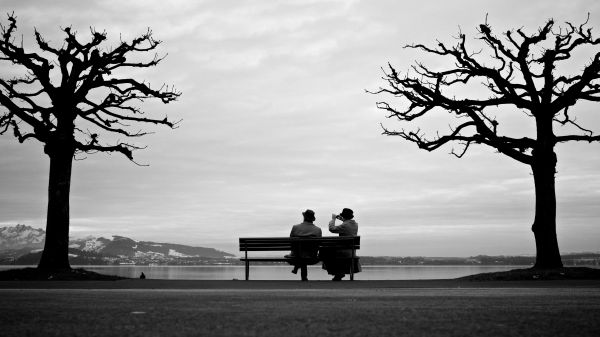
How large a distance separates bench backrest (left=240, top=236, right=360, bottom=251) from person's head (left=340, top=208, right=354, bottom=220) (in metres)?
Answer: 1.14

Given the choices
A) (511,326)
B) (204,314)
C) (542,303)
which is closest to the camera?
(511,326)

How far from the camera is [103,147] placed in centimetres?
1902

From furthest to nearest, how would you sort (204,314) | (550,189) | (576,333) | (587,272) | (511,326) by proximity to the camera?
(550,189)
(587,272)
(204,314)
(511,326)
(576,333)

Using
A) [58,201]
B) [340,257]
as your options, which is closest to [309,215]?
[340,257]

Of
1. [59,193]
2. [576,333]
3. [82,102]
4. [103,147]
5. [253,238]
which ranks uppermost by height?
[82,102]

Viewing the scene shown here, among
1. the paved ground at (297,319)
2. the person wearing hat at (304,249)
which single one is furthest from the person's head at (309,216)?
the paved ground at (297,319)

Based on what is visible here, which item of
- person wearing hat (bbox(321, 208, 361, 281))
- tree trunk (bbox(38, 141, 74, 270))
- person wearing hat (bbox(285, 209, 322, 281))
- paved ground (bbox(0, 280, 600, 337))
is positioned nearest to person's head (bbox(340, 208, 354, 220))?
person wearing hat (bbox(321, 208, 361, 281))

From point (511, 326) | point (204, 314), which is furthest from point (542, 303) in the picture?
point (204, 314)

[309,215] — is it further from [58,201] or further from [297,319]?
[297,319]

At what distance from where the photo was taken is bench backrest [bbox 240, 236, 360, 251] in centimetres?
1694

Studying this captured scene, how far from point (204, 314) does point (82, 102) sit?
14.2 meters

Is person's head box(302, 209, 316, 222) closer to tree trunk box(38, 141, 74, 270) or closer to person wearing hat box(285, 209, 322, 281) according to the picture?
person wearing hat box(285, 209, 322, 281)

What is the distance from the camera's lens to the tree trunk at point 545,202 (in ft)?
62.1

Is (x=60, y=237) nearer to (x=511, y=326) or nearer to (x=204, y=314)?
(x=204, y=314)
